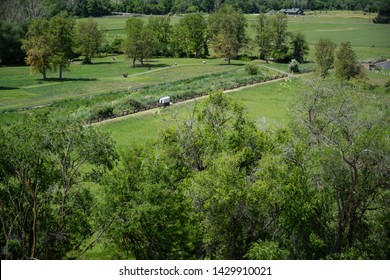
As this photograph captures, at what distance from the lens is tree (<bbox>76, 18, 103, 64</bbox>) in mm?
82188

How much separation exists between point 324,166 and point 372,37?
90.8 m

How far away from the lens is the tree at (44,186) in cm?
1580

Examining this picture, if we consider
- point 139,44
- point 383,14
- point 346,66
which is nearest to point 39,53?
point 139,44

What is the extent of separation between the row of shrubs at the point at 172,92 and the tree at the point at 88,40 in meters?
27.6

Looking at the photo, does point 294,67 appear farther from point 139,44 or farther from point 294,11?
point 294,11

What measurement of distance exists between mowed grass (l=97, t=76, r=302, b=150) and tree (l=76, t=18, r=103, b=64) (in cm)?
3734

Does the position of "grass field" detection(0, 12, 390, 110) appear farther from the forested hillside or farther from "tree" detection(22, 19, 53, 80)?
the forested hillside

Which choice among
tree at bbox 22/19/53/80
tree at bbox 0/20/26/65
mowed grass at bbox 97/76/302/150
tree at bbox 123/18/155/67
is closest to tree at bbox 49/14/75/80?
tree at bbox 22/19/53/80

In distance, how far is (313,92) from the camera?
90.8ft

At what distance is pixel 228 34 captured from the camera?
8469 centimetres

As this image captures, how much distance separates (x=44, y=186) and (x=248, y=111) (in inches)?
1174

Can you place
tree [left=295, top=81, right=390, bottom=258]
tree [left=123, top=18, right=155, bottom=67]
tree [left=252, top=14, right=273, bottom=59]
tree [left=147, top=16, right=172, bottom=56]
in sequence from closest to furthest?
tree [left=295, top=81, right=390, bottom=258]
tree [left=123, top=18, right=155, bottom=67]
tree [left=252, top=14, right=273, bottom=59]
tree [left=147, top=16, right=172, bottom=56]

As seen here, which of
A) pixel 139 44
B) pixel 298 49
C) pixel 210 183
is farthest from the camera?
pixel 298 49
